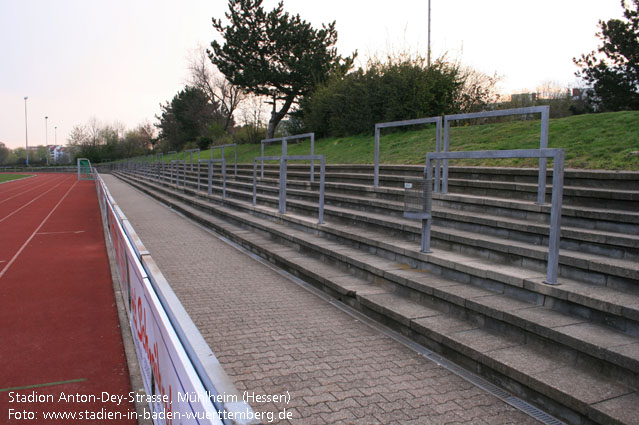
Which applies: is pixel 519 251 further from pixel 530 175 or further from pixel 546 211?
pixel 530 175

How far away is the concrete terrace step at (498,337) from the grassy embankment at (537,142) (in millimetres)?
3475

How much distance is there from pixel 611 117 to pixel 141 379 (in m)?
9.23

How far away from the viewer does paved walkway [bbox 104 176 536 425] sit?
3064 millimetres

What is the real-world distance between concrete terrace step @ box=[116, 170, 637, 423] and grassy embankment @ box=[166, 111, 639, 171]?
348 centimetres

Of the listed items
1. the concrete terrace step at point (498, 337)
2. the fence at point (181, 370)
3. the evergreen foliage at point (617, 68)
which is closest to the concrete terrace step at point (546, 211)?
the concrete terrace step at point (498, 337)

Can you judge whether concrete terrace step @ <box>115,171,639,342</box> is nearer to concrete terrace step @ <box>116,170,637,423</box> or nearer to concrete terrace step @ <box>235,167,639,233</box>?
concrete terrace step @ <box>116,170,637,423</box>

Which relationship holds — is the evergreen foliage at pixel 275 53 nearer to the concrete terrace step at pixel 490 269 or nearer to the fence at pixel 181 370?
the concrete terrace step at pixel 490 269

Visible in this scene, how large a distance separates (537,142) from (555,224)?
569 centimetres

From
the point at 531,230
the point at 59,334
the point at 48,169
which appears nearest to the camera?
the point at 531,230

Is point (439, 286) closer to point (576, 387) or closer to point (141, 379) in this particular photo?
point (576, 387)

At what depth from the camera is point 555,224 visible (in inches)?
152

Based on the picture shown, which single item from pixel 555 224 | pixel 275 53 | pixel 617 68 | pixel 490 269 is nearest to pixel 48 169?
pixel 275 53

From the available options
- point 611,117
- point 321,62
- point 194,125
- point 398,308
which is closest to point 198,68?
point 194,125

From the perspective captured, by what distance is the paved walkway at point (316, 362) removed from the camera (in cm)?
306
